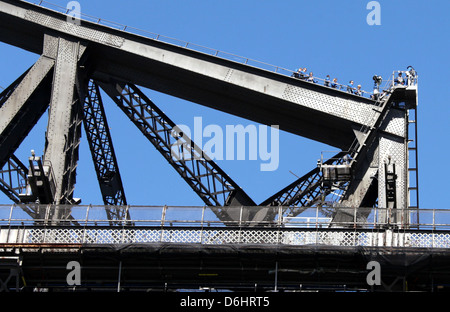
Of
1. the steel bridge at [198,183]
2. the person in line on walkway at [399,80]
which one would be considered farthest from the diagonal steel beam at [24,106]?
the person in line on walkway at [399,80]

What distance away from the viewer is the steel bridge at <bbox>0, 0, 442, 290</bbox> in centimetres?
4481

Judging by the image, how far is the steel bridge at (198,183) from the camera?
147 ft

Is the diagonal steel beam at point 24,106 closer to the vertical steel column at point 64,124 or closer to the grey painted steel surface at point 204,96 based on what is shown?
the grey painted steel surface at point 204,96

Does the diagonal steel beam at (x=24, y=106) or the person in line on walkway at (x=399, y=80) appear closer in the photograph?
the person in line on walkway at (x=399, y=80)

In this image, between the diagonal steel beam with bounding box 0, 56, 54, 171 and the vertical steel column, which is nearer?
the vertical steel column

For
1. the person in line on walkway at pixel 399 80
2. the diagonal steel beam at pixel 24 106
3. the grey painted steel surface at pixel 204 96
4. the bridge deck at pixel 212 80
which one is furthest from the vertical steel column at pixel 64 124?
the person in line on walkway at pixel 399 80

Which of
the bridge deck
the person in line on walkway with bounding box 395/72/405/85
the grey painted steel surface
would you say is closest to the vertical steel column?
the grey painted steel surface

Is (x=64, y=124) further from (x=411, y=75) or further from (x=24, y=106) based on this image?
(x=411, y=75)

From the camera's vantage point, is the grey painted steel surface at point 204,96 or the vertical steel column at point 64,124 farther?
the vertical steel column at point 64,124

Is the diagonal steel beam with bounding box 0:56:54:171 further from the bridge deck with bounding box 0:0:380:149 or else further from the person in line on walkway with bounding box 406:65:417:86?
the person in line on walkway with bounding box 406:65:417:86

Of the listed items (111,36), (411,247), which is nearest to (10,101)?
(111,36)

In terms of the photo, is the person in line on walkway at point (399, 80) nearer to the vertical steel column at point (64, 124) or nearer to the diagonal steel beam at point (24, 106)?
the vertical steel column at point (64, 124)

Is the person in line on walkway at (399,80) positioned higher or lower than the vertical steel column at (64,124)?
higher
